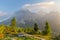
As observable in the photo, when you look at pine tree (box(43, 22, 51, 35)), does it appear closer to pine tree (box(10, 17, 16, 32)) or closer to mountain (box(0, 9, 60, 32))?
mountain (box(0, 9, 60, 32))

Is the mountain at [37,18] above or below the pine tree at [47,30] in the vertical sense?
above

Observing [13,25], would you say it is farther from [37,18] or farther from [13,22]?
[37,18]

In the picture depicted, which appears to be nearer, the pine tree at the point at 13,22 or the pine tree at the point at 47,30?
the pine tree at the point at 47,30

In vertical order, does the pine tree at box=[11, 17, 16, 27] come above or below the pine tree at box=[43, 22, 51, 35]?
above

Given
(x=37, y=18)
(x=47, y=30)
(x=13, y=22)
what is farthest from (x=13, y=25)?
(x=47, y=30)

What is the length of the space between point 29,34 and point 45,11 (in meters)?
0.53

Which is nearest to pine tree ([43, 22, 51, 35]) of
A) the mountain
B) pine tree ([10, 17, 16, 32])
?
the mountain

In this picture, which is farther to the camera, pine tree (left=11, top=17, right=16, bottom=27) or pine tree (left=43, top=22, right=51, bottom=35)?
pine tree (left=11, top=17, right=16, bottom=27)

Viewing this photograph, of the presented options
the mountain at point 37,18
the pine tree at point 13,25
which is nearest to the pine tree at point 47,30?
the mountain at point 37,18

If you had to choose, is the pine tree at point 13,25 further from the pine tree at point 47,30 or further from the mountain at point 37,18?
the pine tree at point 47,30

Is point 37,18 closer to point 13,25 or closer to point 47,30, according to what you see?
point 47,30

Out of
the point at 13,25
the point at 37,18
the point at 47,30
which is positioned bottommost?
the point at 47,30

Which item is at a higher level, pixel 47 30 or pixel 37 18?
pixel 37 18

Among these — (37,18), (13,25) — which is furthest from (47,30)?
(13,25)
